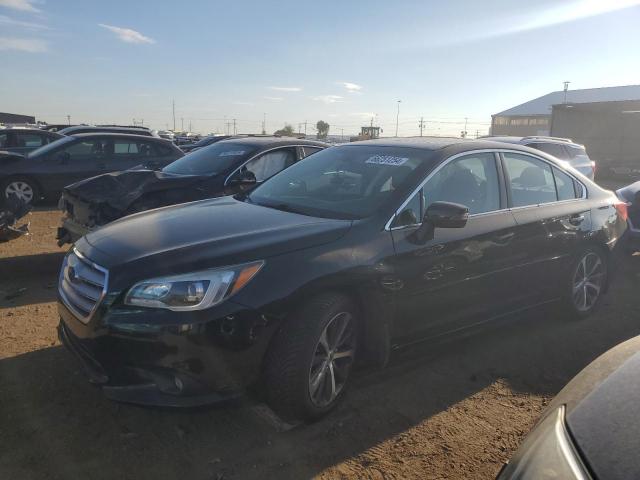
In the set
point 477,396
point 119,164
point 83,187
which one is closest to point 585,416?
point 477,396

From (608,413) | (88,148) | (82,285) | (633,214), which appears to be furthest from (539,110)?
(608,413)

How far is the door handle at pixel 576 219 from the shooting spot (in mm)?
4728

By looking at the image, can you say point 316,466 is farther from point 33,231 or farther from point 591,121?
point 591,121

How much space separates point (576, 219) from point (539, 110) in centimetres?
5900

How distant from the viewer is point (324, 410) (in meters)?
3.16

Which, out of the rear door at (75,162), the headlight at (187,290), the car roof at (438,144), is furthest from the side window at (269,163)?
the rear door at (75,162)

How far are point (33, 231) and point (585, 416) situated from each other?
335 inches

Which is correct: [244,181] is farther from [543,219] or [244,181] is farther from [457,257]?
[543,219]

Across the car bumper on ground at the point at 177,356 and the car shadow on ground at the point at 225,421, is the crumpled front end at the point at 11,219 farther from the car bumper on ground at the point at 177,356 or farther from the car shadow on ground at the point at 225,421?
the car bumper on ground at the point at 177,356

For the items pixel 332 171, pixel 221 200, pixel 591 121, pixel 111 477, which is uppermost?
pixel 591 121

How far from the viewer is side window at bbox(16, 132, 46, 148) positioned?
43.1 ft

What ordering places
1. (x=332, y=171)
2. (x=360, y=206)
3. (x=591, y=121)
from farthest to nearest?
(x=591, y=121), (x=332, y=171), (x=360, y=206)

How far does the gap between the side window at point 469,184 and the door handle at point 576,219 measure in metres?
0.99

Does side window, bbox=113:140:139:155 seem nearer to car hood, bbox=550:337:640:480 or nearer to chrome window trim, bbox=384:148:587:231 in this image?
chrome window trim, bbox=384:148:587:231
